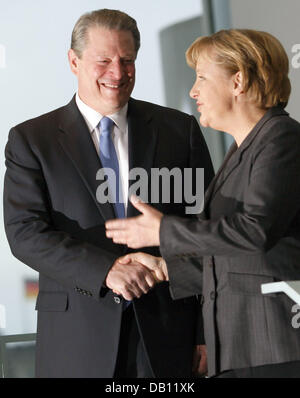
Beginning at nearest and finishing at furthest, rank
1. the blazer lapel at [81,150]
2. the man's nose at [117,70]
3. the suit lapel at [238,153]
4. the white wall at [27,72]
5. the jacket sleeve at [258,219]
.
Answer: the jacket sleeve at [258,219] → the suit lapel at [238,153] → the blazer lapel at [81,150] → the man's nose at [117,70] → the white wall at [27,72]

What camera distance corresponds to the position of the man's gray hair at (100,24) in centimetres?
278

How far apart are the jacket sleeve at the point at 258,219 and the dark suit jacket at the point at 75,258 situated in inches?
23.0

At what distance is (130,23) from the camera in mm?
2828

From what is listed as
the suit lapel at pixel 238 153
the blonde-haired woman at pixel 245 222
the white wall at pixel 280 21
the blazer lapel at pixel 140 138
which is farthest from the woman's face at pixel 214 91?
the white wall at pixel 280 21

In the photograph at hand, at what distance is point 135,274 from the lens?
8.02 feet

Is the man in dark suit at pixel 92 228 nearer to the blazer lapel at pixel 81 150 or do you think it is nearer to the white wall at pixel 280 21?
the blazer lapel at pixel 81 150

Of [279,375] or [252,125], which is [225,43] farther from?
[279,375]

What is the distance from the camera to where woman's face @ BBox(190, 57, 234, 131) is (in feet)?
7.07

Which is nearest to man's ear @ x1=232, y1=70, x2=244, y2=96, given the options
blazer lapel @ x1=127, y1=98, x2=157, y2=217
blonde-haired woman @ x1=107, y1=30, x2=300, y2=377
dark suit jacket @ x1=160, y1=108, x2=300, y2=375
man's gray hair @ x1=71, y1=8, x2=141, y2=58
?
blonde-haired woman @ x1=107, y1=30, x2=300, y2=377

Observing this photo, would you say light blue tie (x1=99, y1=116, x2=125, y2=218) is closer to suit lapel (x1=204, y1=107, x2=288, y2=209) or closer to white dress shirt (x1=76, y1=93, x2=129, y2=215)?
white dress shirt (x1=76, y1=93, x2=129, y2=215)

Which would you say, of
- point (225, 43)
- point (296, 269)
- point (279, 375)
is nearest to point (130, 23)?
point (225, 43)

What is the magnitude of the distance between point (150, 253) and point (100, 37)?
0.78 meters

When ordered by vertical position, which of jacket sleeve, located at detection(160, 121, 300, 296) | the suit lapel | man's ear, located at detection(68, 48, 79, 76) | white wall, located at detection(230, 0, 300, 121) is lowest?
jacket sleeve, located at detection(160, 121, 300, 296)
